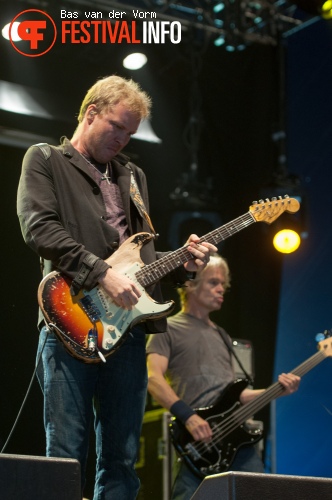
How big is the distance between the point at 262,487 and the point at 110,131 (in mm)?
1774

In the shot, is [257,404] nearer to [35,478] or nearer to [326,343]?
[326,343]

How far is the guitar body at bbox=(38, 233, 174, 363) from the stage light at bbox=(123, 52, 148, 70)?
127 inches

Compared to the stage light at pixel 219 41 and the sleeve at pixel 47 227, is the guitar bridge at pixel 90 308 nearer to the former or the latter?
the sleeve at pixel 47 227

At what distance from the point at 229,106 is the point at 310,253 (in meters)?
1.49

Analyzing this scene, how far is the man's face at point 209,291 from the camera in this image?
5.01 m

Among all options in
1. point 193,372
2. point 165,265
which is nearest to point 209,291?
point 193,372

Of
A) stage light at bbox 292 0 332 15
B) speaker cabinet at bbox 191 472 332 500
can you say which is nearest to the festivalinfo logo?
stage light at bbox 292 0 332 15

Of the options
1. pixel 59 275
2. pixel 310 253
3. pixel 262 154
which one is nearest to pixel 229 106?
pixel 262 154

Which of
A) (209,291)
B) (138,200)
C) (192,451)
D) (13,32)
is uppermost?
(13,32)

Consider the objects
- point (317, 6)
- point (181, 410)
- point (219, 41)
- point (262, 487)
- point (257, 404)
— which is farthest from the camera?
point (219, 41)

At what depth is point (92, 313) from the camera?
9.72 ft

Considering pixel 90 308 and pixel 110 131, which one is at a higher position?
pixel 110 131

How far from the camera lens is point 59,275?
2.96m

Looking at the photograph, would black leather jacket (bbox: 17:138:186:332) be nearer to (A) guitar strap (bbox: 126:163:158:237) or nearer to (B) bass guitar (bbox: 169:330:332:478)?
(A) guitar strap (bbox: 126:163:158:237)
